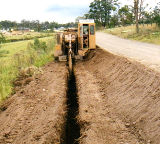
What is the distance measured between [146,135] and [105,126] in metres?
1.28

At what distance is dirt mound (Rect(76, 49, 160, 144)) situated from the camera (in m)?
6.09

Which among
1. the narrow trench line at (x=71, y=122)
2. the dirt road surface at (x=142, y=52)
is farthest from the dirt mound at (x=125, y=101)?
the dirt road surface at (x=142, y=52)

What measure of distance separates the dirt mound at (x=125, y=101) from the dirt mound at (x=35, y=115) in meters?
0.84

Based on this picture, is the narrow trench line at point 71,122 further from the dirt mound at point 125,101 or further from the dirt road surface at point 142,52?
the dirt road surface at point 142,52

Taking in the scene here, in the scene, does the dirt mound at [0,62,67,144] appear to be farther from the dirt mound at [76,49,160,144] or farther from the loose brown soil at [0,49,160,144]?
the dirt mound at [76,49,160,144]

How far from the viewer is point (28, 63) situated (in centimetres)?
1631

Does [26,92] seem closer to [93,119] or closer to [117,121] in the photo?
[93,119]

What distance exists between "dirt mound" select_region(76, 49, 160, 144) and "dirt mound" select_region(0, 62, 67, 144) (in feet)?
2.77

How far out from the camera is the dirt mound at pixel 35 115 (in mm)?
6316

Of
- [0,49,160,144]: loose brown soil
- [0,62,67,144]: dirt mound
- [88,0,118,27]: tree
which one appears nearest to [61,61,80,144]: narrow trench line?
[0,49,160,144]: loose brown soil

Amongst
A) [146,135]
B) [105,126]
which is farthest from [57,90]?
[146,135]

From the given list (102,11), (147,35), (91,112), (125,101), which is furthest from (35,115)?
(102,11)

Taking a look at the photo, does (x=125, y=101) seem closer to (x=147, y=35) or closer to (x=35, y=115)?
(x=35, y=115)

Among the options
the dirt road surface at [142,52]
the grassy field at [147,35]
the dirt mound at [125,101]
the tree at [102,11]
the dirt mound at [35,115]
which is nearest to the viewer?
the dirt mound at [125,101]
